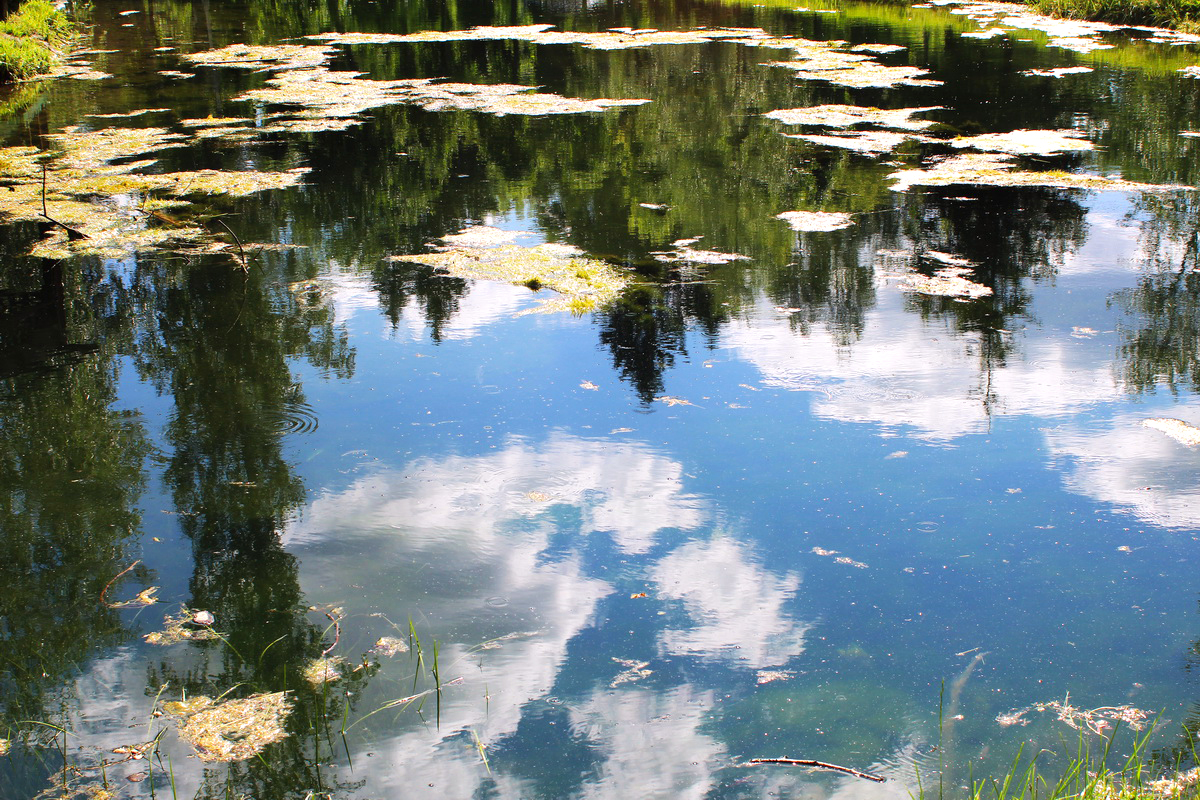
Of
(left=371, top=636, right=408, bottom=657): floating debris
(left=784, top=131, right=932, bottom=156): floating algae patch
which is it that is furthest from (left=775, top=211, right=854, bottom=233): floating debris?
(left=371, top=636, right=408, bottom=657): floating debris

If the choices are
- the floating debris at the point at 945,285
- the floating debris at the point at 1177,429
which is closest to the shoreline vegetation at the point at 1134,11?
the floating debris at the point at 945,285

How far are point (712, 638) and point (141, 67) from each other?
1068cm

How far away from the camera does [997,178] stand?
5742mm

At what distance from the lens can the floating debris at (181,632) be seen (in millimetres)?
2290

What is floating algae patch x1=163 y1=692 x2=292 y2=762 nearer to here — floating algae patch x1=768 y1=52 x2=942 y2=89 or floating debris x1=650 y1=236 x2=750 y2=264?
floating debris x1=650 y1=236 x2=750 y2=264

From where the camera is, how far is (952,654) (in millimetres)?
2182

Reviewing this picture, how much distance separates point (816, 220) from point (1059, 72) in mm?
5190

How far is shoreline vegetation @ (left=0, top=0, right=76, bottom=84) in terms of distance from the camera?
9977 millimetres

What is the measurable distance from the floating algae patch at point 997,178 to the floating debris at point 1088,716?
404cm

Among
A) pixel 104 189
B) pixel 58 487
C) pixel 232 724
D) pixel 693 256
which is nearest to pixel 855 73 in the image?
pixel 693 256

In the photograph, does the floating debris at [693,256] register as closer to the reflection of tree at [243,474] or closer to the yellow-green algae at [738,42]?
the reflection of tree at [243,474]

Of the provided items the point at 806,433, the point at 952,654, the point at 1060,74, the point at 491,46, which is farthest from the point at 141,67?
the point at 952,654

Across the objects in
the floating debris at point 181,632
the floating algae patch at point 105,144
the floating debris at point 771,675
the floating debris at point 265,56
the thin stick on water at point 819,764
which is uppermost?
the floating debris at point 265,56

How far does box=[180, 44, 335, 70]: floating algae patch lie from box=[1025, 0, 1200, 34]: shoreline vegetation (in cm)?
910
